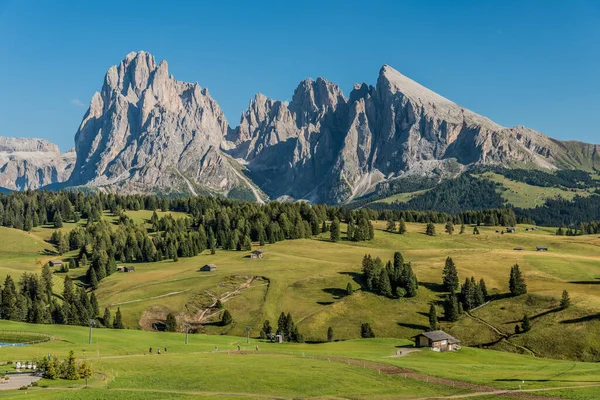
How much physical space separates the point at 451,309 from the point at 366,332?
2364 centimetres

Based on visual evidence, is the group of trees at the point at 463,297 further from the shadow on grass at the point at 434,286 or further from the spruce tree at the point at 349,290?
the spruce tree at the point at 349,290

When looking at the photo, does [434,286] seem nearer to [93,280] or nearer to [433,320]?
[433,320]

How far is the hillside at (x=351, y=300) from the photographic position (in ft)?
431

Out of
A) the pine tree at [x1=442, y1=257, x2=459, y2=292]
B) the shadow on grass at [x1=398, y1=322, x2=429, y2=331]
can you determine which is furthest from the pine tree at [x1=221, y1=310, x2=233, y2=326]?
the pine tree at [x1=442, y1=257, x2=459, y2=292]

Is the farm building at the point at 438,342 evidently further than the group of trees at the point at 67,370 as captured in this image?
Yes

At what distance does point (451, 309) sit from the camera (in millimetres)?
145625

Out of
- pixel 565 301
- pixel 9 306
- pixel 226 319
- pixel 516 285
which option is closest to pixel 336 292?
pixel 226 319

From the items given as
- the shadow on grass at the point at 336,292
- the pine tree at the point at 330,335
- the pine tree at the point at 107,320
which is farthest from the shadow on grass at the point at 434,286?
the pine tree at the point at 107,320

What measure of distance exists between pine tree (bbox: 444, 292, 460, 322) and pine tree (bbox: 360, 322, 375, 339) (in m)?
20.9

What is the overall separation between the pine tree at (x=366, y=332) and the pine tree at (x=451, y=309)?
20.9m

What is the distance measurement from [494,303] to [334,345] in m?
50.9

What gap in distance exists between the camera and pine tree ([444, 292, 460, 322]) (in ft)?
474

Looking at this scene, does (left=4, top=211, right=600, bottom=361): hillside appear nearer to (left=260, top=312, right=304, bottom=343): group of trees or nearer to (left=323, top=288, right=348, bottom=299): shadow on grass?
→ (left=323, top=288, right=348, bottom=299): shadow on grass

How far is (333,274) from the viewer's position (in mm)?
180000
